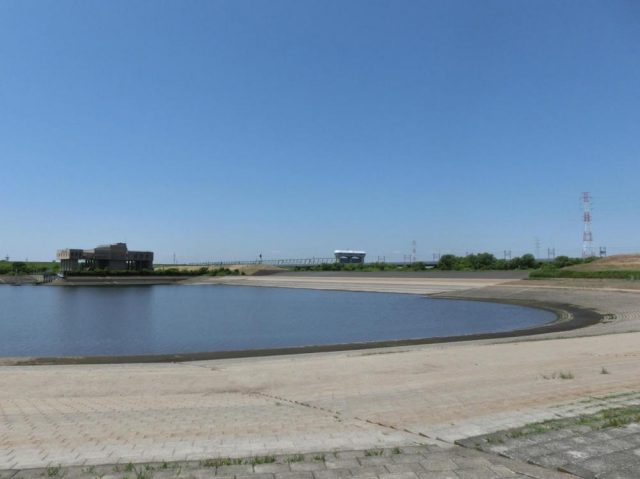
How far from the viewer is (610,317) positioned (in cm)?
3206

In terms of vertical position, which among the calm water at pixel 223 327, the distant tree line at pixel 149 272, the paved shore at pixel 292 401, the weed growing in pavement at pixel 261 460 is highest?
the distant tree line at pixel 149 272

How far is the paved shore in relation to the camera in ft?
20.8

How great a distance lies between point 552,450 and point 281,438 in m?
3.34

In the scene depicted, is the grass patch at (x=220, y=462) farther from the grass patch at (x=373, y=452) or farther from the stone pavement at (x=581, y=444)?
the stone pavement at (x=581, y=444)

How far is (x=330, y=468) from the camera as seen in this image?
519 centimetres

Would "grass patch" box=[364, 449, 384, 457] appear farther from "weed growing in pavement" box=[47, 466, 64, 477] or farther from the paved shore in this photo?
"weed growing in pavement" box=[47, 466, 64, 477]

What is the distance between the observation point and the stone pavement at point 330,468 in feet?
16.4

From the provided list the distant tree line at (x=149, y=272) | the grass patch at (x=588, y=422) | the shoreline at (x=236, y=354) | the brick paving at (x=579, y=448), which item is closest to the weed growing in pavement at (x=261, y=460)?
the brick paving at (x=579, y=448)

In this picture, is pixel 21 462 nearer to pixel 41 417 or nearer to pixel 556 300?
pixel 41 417

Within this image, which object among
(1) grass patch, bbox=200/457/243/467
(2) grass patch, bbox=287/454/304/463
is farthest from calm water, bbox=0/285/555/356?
(2) grass patch, bbox=287/454/304/463

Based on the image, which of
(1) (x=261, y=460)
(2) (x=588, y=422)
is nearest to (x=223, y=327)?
(1) (x=261, y=460)

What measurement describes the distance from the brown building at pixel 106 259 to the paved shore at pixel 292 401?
383ft

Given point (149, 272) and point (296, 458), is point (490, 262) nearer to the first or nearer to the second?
point (149, 272)

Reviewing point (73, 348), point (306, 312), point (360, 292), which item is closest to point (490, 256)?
point (360, 292)
